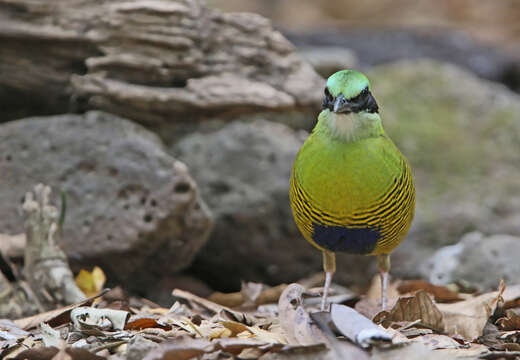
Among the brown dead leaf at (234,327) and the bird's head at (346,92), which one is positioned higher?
the bird's head at (346,92)

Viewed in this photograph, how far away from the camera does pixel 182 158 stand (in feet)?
20.4

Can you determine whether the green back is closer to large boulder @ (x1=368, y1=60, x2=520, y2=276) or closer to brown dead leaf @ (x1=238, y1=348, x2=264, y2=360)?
brown dead leaf @ (x1=238, y1=348, x2=264, y2=360)

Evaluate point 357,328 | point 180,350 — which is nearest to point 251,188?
point 357,328

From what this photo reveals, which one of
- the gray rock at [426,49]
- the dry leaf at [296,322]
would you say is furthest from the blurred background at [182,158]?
the gray rock at [426,49]

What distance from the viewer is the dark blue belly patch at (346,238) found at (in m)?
4.31

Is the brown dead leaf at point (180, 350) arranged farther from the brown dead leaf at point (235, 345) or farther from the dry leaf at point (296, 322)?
the dry leaf at point (296, 322)

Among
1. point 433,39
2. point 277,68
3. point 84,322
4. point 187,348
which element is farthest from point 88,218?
point 433,39

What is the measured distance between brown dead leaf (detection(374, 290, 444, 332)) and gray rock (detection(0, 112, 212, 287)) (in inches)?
75.8

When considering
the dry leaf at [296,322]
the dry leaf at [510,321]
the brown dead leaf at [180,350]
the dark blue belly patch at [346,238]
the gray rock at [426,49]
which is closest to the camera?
the brown dead leaf at [180,350]

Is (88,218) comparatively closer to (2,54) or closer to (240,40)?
(2,54)

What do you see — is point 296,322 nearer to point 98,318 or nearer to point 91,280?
point 98,318

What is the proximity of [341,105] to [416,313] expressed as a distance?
4.50 ft

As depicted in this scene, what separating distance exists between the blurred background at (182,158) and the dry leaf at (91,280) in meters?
0.16

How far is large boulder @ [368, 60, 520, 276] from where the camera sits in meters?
6.80
